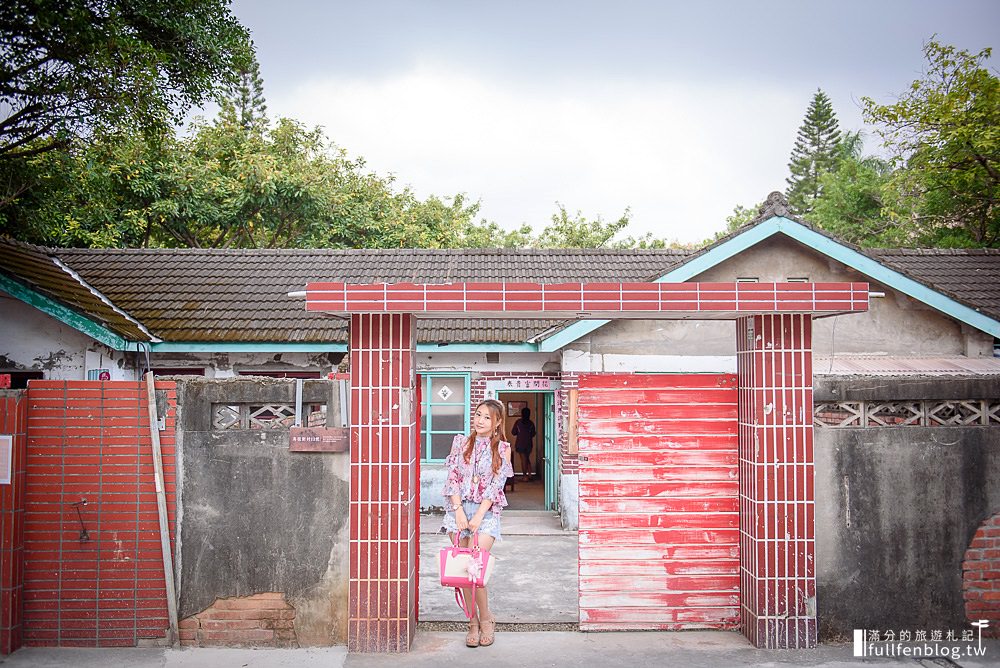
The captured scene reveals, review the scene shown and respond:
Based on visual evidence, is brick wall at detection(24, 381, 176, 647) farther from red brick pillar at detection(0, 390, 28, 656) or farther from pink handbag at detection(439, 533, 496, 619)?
pink handbag at detection(439, 533, 496, 619)

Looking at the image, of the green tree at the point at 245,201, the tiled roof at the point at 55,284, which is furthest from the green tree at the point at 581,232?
the tiled roof at the point at 55,284

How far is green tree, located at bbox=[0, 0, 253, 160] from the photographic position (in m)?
9.41

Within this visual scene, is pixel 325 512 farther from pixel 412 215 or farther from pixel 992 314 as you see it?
pixel 412 215

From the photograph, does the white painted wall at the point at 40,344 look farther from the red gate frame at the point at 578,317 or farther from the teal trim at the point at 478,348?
the red gate frame at the point at 578,317

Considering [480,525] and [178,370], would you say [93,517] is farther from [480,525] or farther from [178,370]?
[178,370]

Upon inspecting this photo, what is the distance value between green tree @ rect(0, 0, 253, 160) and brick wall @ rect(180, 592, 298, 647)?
6.67 m

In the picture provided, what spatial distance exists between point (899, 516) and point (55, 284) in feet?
38.1

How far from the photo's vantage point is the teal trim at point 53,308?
1077 cm

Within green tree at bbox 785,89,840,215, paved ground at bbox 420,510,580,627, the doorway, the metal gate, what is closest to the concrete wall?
the metal gate

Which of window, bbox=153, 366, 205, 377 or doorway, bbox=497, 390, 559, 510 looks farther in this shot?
doorway, bbox=497, 390, 559, 510

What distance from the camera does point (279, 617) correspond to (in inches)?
240

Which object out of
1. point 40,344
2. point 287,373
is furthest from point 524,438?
point 40,344

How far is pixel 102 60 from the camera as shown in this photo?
30.9ft

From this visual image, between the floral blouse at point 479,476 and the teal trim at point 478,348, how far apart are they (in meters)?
6.33
